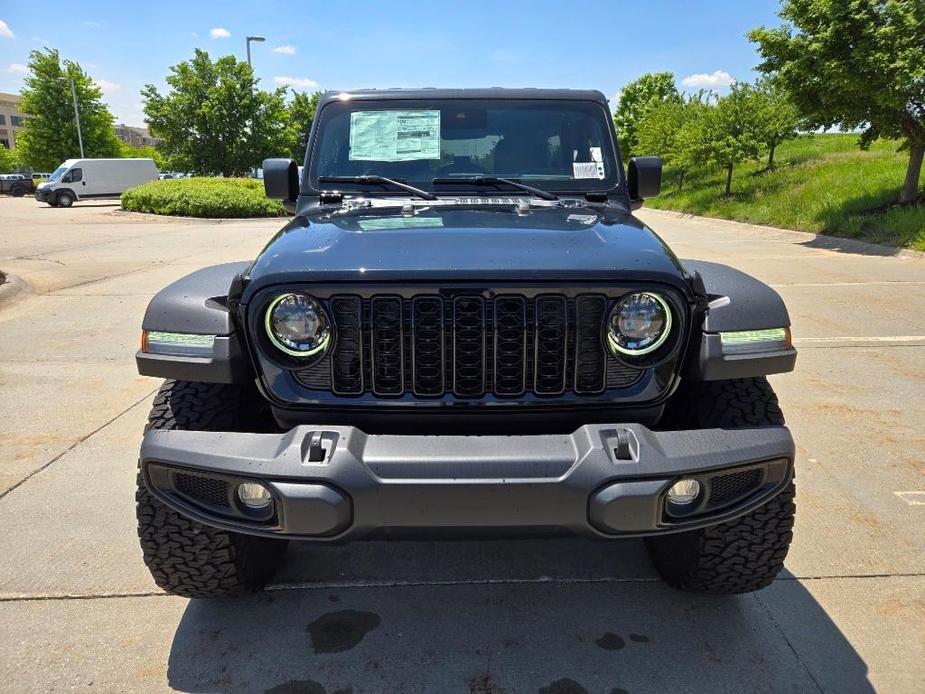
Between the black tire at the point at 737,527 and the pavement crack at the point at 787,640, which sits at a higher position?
the black tire at the point at 737,527

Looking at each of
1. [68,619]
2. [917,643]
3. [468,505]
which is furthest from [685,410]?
[68,619]

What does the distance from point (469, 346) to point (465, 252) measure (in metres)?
0.28

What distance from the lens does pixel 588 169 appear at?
3240mm

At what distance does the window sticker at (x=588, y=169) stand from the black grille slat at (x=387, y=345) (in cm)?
155

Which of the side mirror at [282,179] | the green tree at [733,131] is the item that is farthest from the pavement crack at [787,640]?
the green tree at [733,131]

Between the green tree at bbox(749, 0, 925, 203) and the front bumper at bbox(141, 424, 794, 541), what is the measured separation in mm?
13615

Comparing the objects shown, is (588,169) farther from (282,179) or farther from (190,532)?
(190,532)

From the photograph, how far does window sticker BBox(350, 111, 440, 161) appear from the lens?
3.21m

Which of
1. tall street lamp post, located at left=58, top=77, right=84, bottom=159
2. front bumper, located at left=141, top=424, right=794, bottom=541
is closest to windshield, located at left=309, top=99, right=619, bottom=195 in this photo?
front bumper, located at left=141, top=424, right=794, bottom=541

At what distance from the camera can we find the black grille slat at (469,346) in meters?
2.03

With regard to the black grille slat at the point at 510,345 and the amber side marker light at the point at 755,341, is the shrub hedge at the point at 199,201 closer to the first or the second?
the black grille slat at the point at 510,345

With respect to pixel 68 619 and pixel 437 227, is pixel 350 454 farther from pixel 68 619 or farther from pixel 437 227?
pixel 68 619

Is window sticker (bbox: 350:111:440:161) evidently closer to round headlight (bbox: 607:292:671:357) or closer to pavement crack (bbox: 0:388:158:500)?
round headlight (bbox: 607:292:671:357)

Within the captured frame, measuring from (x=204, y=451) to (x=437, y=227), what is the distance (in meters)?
1.04
